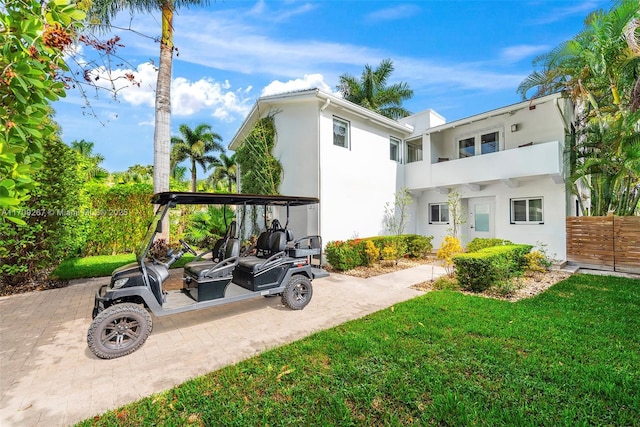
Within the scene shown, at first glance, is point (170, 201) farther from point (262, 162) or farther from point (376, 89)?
point (376, 89)

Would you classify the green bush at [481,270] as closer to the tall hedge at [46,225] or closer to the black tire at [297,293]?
the black tire at [297,293]

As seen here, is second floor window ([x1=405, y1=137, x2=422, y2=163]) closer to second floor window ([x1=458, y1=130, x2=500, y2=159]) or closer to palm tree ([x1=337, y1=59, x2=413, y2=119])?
second floor window ([x1=458, y1=130, x2=500, y2=159])

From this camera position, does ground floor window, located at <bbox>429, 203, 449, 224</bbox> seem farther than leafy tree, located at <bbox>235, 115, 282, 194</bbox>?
Yes

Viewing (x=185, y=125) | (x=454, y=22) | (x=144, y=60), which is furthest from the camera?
(x=185, y=125)

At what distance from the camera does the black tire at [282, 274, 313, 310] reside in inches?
202

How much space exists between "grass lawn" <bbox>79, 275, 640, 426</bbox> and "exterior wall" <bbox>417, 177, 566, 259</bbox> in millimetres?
5928

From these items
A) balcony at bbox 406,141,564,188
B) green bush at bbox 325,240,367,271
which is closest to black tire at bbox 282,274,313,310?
green bush at bbox 325,240,367,271

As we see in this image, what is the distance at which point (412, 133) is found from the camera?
1277 cm

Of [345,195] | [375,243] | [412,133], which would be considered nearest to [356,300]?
[375,243]

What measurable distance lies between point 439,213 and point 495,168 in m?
3.07

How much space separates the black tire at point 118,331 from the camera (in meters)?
3.39

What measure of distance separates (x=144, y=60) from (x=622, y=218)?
39.8 feet

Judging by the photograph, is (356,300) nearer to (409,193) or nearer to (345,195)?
(345,195)

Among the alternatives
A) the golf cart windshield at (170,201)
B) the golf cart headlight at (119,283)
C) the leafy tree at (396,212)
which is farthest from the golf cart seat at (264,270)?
the leafy tree at (396,212)
